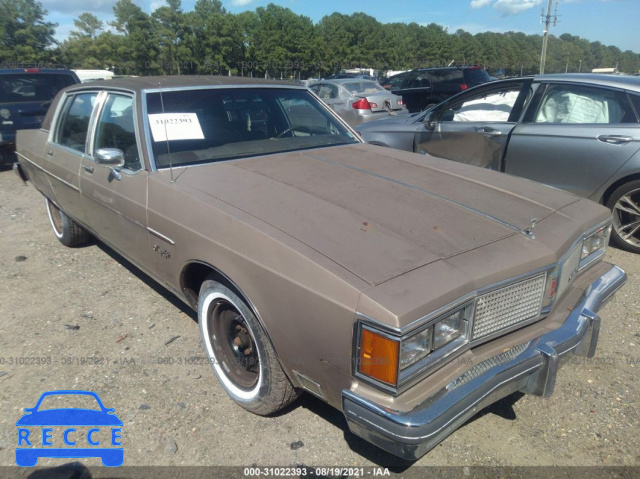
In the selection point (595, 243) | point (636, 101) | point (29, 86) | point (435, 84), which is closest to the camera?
point (595, 243)

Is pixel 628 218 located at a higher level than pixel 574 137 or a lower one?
lower

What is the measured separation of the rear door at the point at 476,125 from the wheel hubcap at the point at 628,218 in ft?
3.87

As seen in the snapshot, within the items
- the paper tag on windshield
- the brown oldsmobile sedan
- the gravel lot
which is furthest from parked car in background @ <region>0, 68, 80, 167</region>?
the paper tag on windshield

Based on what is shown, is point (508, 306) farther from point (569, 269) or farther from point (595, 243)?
point (595, 243)

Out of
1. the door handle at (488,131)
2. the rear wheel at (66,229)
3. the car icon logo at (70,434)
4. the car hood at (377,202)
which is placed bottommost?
the car icon logo at (70,434)

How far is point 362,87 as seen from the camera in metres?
11.9

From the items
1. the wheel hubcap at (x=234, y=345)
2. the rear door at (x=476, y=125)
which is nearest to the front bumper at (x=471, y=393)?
the wheel hubcap at (x=234, y=345)

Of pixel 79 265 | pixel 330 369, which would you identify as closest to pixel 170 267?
pixel 330 369

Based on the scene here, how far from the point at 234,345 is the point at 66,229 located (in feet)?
9.84

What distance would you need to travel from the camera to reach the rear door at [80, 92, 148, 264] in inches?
118

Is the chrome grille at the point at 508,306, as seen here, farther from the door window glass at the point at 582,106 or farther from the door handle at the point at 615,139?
the door window glass at the point at 582,106

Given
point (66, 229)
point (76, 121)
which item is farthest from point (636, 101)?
point (66, 229)

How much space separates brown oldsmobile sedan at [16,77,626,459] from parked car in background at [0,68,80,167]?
5845 millimetres

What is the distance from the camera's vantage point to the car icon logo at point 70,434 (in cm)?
233
